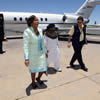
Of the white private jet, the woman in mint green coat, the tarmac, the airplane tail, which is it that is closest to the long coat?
the woman in mint green coat

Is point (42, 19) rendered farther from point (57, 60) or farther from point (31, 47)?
point (31, 47)

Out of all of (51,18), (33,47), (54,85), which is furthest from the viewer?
(51,18)

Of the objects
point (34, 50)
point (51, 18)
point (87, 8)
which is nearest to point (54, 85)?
point (34, 50)

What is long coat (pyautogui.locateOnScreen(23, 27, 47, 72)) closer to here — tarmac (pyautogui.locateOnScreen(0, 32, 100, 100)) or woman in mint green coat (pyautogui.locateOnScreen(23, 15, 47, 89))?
woman in mint green coat (pyautogui.locateOnScreen(23, 15, 47, 89))

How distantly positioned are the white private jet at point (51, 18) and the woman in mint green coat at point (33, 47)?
28.3ft

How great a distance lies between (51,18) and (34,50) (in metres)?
12.9

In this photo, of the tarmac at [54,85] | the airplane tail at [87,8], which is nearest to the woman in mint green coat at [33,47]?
the tarmac at [54,85]

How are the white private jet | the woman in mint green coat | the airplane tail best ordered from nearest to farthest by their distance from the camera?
the woman in mint green coat < the white private jet < the airplane tail

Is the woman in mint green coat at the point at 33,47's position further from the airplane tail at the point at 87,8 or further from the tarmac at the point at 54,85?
the airplane tail at the point at 87,8

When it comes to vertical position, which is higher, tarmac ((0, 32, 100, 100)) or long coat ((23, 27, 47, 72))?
long coat ((23, 27, 47, 72))

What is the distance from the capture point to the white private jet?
42.2ft

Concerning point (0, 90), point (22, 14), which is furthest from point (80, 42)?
point (22, 14)

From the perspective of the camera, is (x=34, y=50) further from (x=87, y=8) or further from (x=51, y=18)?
(x=87, y=8)

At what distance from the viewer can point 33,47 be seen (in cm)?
298
